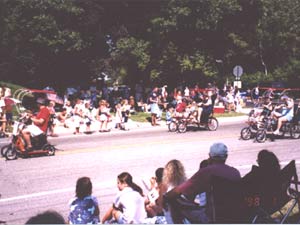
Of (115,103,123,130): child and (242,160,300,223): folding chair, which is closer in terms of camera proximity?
(242,160,300,223): folding chair

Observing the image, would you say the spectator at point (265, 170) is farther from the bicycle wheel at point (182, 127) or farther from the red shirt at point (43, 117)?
the bicycle wheel at point (182, 127)

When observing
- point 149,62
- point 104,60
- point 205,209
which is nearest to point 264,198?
point 205,209

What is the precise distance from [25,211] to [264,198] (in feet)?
15.1

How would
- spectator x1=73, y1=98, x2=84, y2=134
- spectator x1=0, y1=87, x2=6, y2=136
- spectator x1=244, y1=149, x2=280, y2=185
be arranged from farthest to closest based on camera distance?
spectator x1=73, y1=98, x2=84, y2=134 → spectator x1=0, y1=87, x2=6, y2=136 → spectator x1=244, y1=149, x2=280, y2=185

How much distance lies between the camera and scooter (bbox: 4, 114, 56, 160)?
12.6 meters

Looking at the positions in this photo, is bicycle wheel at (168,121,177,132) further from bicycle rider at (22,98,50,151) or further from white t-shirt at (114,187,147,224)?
white t-shirt at (114,187,147,224)

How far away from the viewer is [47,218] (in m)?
7.79

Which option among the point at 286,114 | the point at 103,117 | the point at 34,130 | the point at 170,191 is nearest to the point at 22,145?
the point at 34,130

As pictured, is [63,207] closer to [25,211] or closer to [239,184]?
[25,211]

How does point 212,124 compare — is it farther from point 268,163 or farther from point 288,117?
point 268,163

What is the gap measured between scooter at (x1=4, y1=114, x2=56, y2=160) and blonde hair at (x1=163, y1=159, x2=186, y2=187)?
734 cm

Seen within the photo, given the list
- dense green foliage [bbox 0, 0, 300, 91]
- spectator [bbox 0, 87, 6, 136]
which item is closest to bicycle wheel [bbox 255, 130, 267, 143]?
spectator [bbox 0, 87, 6, 136]

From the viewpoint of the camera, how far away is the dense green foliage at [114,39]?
1119 inches

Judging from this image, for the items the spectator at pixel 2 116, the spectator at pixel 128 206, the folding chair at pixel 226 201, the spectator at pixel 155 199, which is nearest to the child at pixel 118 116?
the spectator at pixel 2 116
